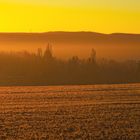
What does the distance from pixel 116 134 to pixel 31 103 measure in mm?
21386

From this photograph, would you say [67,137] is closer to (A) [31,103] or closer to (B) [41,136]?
(B) [41,136]

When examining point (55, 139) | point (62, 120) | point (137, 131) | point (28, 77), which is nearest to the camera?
point (55, 139)

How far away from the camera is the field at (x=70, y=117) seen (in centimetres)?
3675

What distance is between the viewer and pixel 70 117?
45312mm

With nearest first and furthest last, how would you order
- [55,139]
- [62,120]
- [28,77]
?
[55,139] < [62,120] < [28,77]

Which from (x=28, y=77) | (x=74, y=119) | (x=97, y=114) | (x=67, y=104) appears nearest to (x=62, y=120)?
(x=74, y=119)

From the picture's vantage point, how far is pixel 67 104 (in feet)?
182

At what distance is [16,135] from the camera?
36656 mm

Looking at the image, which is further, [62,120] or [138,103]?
[138,103]

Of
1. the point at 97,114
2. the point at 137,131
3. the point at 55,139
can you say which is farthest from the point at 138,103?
the point at 55,139

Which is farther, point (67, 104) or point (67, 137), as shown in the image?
point (67, 104)

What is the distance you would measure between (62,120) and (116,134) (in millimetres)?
7311

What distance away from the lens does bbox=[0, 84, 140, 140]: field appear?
36750 mm

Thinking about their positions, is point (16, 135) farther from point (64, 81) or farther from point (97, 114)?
point (64, 81)
